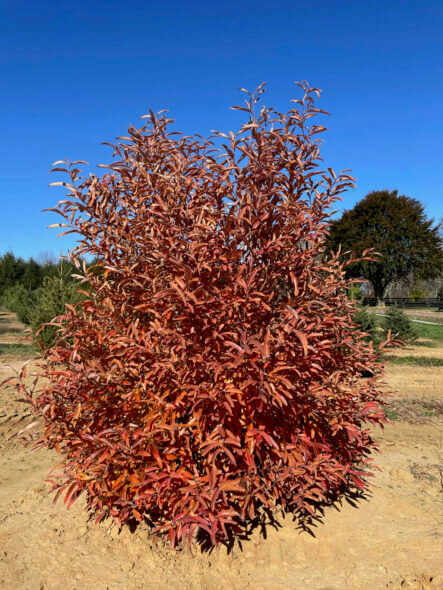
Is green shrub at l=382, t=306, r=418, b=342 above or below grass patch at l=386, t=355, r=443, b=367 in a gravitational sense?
above

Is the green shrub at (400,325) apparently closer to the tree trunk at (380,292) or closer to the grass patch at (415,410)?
the grass patch at (415,410)

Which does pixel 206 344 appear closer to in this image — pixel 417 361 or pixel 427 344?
pixel 417 361

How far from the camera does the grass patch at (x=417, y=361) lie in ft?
34.1

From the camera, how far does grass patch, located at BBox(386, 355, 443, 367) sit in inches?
410

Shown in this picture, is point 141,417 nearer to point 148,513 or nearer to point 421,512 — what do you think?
point 148,513

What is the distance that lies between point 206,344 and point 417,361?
1001 cm

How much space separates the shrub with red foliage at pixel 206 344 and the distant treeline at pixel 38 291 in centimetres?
63

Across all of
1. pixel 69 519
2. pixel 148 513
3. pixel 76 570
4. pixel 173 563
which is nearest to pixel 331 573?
pixel 173 563

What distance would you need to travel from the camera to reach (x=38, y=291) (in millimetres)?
22219

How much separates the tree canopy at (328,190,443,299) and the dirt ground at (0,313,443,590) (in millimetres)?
31115

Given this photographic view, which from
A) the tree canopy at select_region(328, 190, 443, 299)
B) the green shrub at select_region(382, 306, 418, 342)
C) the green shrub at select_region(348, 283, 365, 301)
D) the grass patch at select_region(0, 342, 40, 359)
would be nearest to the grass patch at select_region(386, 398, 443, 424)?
the green shrub at select_region(348, 283, 365, 301)

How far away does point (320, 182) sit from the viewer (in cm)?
254

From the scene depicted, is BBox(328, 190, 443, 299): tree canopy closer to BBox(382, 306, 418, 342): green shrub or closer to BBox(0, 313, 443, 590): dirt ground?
BBox(382, 306, 418, 342): green shrub

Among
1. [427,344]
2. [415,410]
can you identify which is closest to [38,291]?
[427,344]
